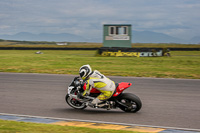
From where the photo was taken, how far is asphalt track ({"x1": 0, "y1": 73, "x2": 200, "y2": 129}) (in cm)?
664

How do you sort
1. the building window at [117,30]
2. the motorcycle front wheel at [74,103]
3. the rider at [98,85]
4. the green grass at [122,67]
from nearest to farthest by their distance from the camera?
the rider at [98,85], the motorcycle front wheel at [74,103], the green grass at [122,67], the building window at [117,30]

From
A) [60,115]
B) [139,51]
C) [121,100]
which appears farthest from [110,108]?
[139,51]

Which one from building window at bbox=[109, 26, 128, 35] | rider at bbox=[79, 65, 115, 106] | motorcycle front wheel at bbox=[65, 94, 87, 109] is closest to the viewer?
rider at bbox=[79, 65, 115, 106]

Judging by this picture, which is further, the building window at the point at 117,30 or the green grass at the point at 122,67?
the building window at the point at 117,30

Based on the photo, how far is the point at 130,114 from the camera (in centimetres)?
712

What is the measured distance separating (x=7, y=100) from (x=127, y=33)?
1187 inches

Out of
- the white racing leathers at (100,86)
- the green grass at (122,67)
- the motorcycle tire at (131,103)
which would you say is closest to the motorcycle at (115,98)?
the motorcycle tire at (131,103)

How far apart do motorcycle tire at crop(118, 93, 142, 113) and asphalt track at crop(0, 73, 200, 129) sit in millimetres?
127

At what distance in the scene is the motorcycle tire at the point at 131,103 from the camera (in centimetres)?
711

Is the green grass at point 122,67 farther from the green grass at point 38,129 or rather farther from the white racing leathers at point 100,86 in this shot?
the green grass at point 38,129

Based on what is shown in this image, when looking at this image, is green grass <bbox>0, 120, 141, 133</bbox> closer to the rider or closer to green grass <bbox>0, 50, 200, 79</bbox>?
the rider

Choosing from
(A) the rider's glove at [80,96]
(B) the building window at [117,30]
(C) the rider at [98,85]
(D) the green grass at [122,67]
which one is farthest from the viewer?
(B) the building window at [117,30]

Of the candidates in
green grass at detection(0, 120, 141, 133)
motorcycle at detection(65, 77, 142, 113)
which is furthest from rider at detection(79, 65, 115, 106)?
green grass at detection(0, 120, 141, 133)

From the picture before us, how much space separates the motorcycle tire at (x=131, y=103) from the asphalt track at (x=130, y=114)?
127 mm
